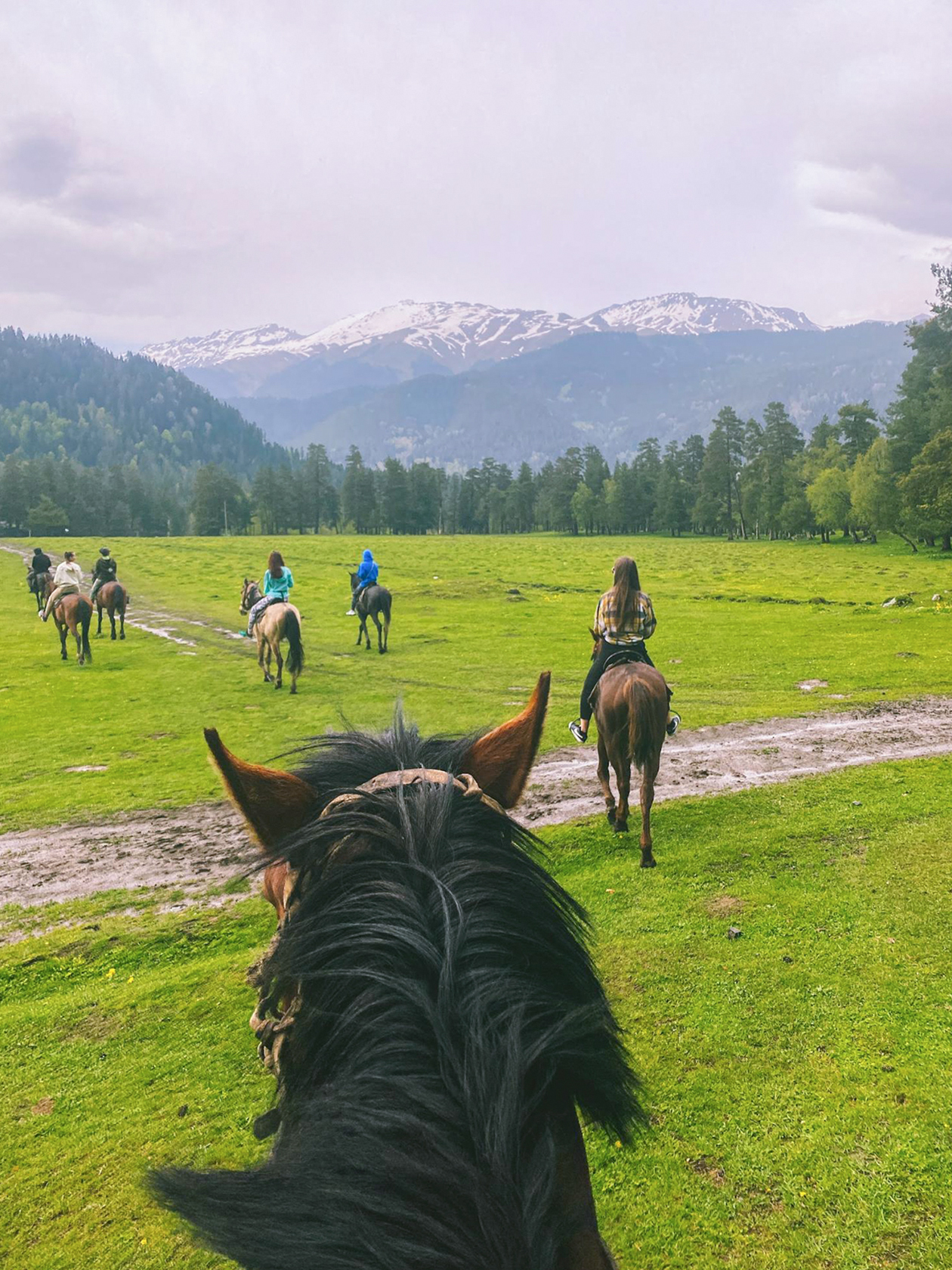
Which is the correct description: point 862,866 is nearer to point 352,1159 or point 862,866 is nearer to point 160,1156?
point 160,1156

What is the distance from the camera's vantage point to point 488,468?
4675 inches

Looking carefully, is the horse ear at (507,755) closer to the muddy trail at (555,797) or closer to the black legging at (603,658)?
the muddy trail at (555,797)

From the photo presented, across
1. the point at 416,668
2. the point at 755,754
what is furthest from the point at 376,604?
the point at 755,754

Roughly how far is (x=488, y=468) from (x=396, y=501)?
70.9ft

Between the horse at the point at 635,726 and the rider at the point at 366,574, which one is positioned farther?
the rider at the point at 366,574

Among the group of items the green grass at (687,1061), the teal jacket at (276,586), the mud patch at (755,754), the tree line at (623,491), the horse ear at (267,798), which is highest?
the tree line at (623,491)

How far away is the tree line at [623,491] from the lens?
198 ft

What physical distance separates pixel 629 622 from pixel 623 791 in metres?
1.97

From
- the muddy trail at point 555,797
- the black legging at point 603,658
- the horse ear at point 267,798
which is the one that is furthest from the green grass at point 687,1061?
the black legging at point 603,658

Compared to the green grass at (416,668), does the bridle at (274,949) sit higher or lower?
higher

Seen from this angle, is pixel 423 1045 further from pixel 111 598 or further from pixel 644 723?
pixel 111 598

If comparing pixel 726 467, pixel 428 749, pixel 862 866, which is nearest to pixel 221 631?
pixel 862 866

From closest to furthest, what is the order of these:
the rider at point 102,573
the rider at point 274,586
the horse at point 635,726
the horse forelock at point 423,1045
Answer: the horse forelock at point 423,1045
the horse at point 635,726
the rider at point 274,586
the rider at point 102,573

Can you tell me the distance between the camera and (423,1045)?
4.67 ft
